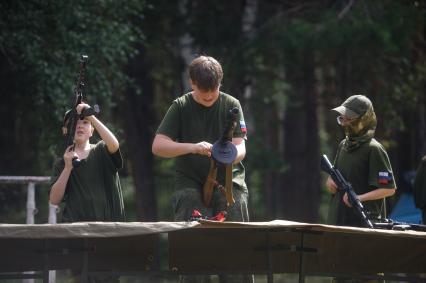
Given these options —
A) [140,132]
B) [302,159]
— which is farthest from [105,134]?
[302,159]

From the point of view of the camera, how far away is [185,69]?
20.6 meters

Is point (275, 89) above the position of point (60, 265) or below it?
above

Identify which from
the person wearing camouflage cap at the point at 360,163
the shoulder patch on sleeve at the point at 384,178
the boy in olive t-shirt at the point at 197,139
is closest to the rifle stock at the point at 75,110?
the boy in olive t-shirt at the point at 197,139

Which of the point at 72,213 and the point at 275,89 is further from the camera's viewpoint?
the point at 275,89

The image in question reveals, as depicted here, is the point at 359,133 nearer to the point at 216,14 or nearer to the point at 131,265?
the point at 131,265

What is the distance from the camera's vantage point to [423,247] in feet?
25.8

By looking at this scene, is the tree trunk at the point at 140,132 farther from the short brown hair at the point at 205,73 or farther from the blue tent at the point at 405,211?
the short brown hair at the point at 205,73

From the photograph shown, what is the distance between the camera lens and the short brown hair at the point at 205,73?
7.48 m

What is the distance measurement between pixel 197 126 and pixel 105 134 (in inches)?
27.0

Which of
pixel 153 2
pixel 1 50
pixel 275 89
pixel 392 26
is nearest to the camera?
pixel 1 50

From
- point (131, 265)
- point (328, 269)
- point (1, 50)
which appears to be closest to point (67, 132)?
point (131, 265)

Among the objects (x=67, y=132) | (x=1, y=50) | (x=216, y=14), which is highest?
(x=216, y=14)

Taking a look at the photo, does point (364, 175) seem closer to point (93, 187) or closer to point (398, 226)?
point (398, 226)

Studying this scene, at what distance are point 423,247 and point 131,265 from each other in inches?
85.5
